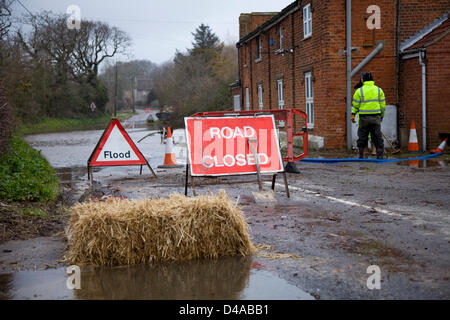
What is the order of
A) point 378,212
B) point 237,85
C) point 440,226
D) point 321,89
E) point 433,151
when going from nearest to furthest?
point 440,226, point 378,212, point 433,151, point 321,89, point 237,85

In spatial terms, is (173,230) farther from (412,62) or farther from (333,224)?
(412,62)

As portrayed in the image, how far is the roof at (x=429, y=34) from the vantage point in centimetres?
1674

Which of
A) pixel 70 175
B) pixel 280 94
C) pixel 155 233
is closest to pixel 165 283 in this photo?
pixel 155 233

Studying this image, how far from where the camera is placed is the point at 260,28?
28.3 metres

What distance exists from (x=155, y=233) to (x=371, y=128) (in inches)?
425

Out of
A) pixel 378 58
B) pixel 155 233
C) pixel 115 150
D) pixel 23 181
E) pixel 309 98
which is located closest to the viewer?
pixel 155 233

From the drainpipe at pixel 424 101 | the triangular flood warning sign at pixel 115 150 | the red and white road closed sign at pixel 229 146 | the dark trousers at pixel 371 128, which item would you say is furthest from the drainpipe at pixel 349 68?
the red and white road closed sign at pixel 229 146

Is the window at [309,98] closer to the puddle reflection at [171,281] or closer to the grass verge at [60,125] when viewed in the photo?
the puddle reflection at [171,281]

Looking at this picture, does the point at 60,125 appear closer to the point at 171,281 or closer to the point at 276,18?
the point at 276,18

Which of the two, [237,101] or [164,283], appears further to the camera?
[237,101]

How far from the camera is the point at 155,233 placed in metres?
5.10

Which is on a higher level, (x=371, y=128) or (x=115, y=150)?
(x=371, y=128)
